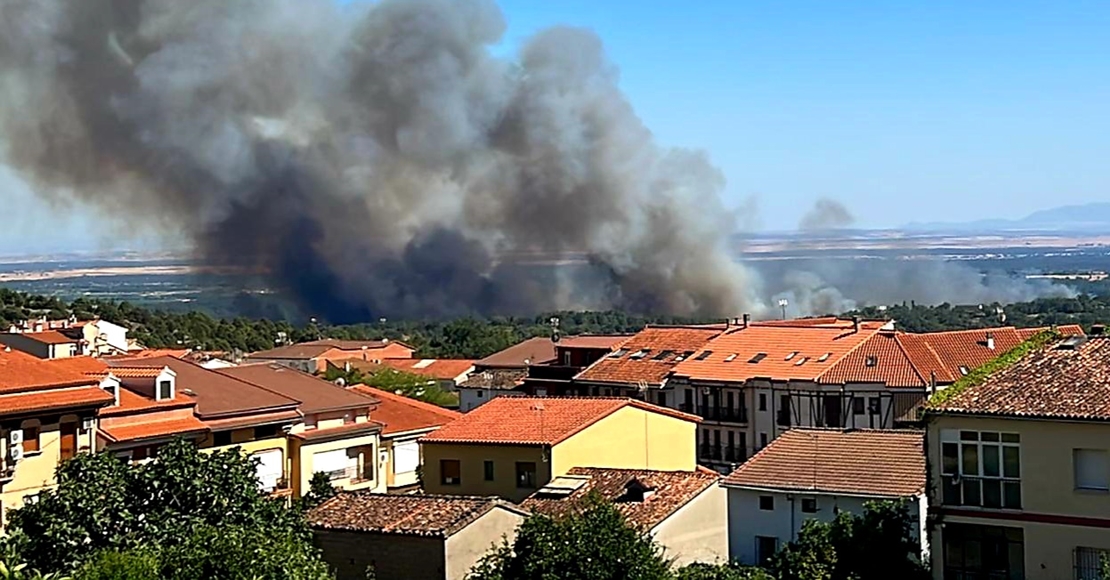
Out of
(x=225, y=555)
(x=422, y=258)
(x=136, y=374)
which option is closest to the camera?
(x=225, y=555)

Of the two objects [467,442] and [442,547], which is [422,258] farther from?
[442,547]

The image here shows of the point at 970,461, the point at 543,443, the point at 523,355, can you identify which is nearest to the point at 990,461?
the point at 970,461

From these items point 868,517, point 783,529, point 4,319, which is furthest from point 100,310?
point 868,517

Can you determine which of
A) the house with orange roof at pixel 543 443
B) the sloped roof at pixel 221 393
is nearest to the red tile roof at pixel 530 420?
the house with orange roof at pixel 543 443

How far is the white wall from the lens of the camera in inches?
1014

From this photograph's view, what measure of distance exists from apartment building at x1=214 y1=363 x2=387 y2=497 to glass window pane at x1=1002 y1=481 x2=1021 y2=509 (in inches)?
697

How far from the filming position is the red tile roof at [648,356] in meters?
45.3

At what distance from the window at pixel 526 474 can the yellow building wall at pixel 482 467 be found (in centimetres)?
6

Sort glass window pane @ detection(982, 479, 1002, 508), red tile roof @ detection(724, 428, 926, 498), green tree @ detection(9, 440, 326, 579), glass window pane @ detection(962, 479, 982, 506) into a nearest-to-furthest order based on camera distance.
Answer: glass window pane @ detection(982, 479, 1002, 508)
glass window pane @ detection(962, 479, 982, 506)
green tree @ detection(9, 440, 326, 579)
red tile roof @ detection(724, 428, 926, 498)

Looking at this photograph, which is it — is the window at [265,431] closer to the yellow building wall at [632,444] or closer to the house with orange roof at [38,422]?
the house with orange roof at [38,422]

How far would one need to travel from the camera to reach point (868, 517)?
1970cm

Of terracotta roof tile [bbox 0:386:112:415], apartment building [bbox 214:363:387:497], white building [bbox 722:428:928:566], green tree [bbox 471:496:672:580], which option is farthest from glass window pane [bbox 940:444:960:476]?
apartment building [bbox 214:363:387:497]

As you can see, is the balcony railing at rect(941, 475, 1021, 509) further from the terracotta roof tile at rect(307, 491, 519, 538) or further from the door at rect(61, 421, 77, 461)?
the door at rect(61, 421, 77, 461)

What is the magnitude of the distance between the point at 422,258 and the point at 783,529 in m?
61.5
